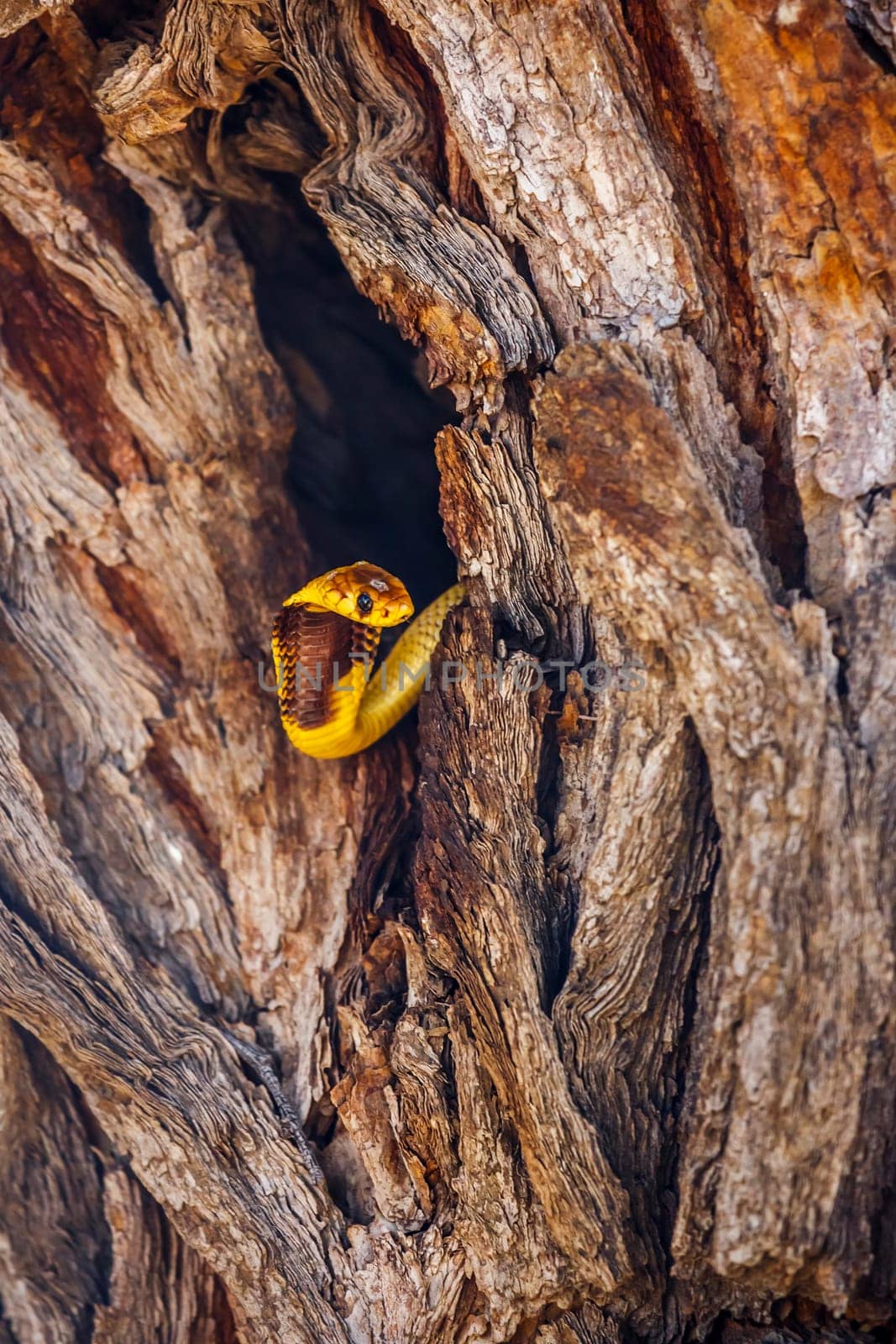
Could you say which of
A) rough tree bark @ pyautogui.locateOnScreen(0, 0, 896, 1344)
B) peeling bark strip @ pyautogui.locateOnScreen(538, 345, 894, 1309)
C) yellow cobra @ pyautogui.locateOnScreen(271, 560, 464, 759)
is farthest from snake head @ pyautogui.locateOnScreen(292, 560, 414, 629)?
peeling bark strip @ pyautogui.locateOnScreen(538, 345, 894, 1309)

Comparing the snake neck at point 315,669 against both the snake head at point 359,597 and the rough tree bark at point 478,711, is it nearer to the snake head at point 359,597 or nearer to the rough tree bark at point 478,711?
the snake head at point 359,597

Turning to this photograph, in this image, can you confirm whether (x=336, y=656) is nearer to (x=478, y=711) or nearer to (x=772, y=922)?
(x=478, y=711)

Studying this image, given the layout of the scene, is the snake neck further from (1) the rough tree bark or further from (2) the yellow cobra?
(1) the rough tree bark

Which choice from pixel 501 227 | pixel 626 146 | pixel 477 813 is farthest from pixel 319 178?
pixel 477 813

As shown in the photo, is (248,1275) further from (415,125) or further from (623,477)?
(415,125)

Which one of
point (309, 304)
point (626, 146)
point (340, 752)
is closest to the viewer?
point (626, 146)

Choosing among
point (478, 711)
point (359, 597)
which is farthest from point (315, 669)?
point (478, 711)
